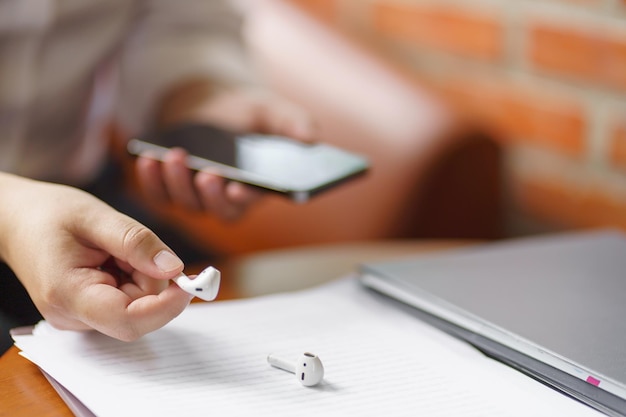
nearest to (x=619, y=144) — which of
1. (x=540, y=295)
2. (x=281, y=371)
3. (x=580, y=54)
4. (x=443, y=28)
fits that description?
(x=580, y=54)

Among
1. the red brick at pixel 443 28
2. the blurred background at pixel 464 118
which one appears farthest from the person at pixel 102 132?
the red brick at pixel 443 28

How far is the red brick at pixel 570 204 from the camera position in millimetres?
979

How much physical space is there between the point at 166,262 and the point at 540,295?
0.88 feet

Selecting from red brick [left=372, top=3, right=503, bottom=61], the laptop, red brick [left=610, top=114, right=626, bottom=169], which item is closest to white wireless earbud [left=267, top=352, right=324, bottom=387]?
the laptop

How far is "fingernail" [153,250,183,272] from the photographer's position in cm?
47

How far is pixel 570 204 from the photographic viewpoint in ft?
3.39

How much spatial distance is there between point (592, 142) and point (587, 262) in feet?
1.24

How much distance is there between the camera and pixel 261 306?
1.92ft

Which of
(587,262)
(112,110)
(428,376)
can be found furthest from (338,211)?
(428,376)

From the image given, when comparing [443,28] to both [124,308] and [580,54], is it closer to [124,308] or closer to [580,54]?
[580,54]

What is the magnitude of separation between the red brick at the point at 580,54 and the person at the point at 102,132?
13.8 inches

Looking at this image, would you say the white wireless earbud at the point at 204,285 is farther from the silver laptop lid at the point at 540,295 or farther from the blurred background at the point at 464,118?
the blurred background at the point at 464,118

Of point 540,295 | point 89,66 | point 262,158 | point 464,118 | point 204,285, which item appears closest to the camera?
point 204,285

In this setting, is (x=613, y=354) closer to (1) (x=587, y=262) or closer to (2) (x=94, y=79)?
(1) (x=587, y=262)
